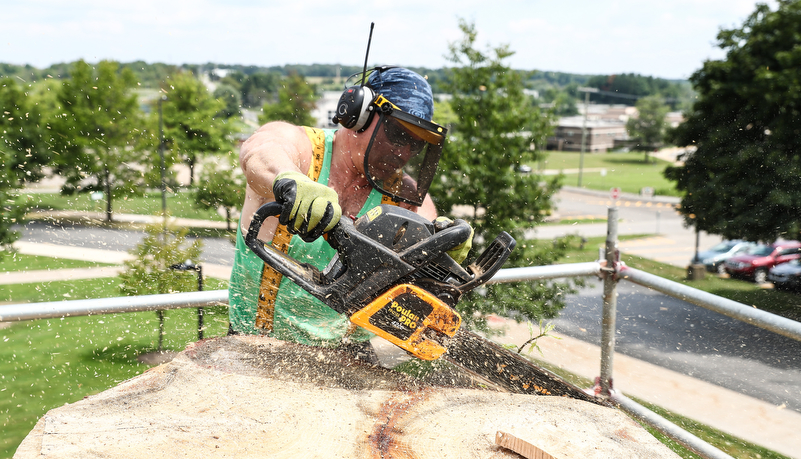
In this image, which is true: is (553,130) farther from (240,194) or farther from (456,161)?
(240,194)

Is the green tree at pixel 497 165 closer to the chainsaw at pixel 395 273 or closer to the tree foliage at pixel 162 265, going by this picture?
the tree foliage at pixel 162 265

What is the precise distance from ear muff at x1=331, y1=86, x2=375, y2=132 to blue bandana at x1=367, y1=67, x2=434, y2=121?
69 millimetres

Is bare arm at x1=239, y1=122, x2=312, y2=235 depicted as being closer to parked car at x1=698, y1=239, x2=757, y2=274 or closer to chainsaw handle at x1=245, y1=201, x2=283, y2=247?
chainsaw handle at x1=245, y1=201, x2=283, y2=247

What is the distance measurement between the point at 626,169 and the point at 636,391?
39.5 m

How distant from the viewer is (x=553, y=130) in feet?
24.9

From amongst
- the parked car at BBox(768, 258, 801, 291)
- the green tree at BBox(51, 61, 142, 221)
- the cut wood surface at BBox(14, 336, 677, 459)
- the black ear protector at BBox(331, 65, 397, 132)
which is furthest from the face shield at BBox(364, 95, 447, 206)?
the parked car at BBox(768, 258, 801, 291)

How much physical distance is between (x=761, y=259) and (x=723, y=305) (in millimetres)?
15166

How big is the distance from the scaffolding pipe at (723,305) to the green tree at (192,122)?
11861mm

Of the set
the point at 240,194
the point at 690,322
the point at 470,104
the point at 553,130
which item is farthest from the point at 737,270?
the point at 240,194

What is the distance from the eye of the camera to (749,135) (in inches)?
427

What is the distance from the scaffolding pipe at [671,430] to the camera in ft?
5.91

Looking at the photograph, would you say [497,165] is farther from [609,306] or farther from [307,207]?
[307,207]

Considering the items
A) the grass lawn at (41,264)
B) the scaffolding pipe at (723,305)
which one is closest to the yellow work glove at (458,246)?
the scaffolding pipe at (723,305)

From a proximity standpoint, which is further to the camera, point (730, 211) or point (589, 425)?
point (730, 211)
